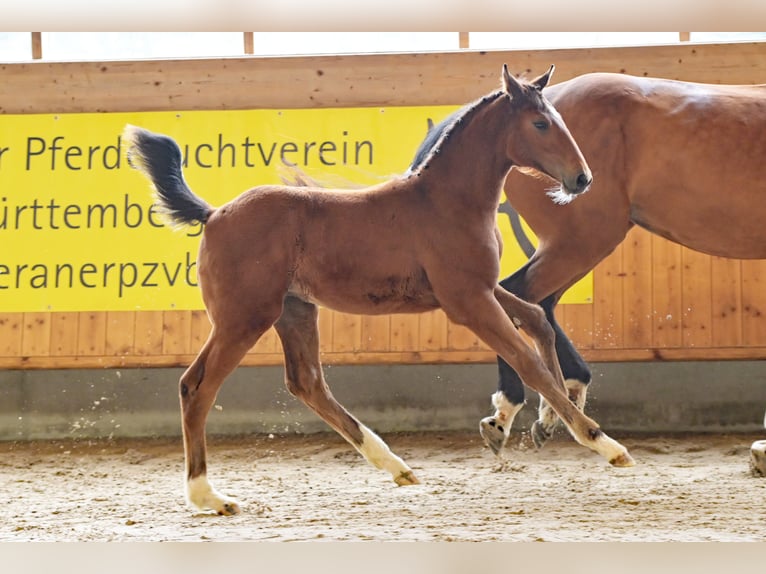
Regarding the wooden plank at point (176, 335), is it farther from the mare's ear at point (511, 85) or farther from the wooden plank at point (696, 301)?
the wooden plank at point (696, 301)

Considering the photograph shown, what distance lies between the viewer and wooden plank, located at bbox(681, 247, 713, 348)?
542 cm

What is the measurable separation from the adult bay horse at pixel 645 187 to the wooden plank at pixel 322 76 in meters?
1.45

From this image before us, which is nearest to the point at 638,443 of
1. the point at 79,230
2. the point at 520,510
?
the point at 520,510

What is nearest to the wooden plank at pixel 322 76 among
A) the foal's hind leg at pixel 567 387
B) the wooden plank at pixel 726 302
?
the wooden plank at pixel 726 302

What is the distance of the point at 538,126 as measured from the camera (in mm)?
3201

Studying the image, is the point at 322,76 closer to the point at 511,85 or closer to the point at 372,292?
the point at 511,85

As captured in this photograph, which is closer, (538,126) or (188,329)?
(538,126)

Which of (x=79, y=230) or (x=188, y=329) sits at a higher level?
(x=79, y=230)

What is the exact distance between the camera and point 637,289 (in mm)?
5484

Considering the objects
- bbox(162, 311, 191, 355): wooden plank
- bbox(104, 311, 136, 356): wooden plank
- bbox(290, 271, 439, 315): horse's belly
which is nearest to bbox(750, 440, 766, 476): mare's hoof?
bbox(290, 271, 439, 315): horse's belly

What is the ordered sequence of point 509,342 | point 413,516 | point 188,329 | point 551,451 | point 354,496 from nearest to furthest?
point 509,342, point 413,516, point 354,496, point 551,451, point 188,329

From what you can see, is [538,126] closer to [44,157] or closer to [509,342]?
[509,342]

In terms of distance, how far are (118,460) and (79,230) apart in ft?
4.82

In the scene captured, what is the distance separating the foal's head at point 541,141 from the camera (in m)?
3.17
